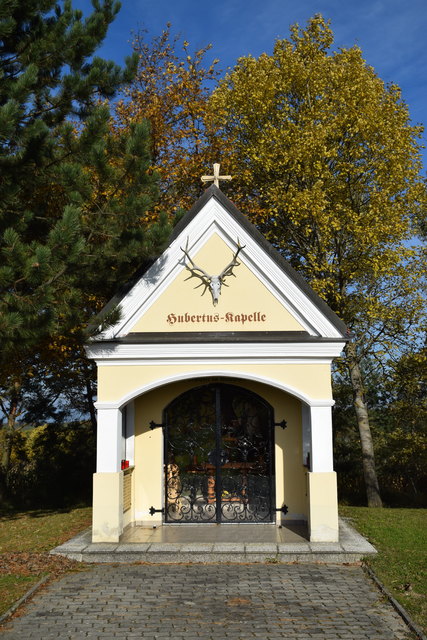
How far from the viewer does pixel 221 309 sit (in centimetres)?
1069

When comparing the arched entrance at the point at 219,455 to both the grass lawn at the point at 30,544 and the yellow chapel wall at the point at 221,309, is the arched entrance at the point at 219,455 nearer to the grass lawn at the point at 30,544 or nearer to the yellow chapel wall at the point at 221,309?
the yellow chapel wall at the point at 221,309

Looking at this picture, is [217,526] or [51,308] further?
[217,526]

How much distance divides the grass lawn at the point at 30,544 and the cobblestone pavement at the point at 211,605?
0.34 m

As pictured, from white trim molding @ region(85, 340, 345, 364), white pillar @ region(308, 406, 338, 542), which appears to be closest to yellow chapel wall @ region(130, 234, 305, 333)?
white trim molding @ region(85, 340, 345, 364)

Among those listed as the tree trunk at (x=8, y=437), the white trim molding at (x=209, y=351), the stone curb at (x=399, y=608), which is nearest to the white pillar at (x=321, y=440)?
the white trim molding at (x=209, y=351)

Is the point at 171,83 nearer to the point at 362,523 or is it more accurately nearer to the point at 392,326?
the point at 392,326

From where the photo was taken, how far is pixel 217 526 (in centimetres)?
1107

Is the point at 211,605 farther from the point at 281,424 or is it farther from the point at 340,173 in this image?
the point at 340,173

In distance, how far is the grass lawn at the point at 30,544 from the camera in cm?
795

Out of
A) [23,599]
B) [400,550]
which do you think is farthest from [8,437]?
[400,550]

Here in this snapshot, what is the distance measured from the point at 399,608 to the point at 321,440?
347 centimetres

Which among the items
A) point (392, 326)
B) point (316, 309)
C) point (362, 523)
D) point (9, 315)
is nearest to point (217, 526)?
point (362, 523)

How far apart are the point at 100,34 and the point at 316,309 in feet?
19.6

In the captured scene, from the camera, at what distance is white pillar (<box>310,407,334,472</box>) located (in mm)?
10008
